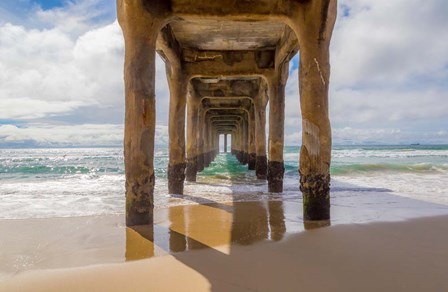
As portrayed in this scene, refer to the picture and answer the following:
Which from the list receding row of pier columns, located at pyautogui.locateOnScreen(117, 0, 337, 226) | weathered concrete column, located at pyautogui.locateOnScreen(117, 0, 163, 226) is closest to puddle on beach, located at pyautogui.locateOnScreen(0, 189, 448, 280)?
weathered concrete column, located at pyautogui.locateOnScreen(117, 0, 163, 226)

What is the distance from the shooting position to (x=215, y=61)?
8.66 metres

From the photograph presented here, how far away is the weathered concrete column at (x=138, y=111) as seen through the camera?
4352 millimetres

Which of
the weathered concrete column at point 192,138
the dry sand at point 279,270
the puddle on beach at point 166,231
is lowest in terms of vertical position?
the puddle on beach at point 166,231

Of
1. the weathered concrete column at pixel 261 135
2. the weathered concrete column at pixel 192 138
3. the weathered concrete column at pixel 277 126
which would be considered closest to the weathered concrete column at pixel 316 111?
the weathered concrete column at pixel 277 126

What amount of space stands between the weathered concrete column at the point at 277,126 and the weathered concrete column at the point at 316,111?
352 cm

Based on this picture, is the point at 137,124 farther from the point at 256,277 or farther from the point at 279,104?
the point at 279,104

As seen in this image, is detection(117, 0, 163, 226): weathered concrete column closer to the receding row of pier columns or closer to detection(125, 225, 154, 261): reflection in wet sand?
the receding row of pier columns

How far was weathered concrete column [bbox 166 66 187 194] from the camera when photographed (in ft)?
26.7

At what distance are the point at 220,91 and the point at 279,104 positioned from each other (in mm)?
5118

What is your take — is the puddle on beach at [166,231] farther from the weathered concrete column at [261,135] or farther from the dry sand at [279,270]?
the weathered concrete column at [261,135]

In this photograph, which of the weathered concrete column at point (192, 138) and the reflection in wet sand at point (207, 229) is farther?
the weathered concrete column at point (192, 138)

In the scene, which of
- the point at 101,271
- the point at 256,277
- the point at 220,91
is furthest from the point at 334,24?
the point at 220,91

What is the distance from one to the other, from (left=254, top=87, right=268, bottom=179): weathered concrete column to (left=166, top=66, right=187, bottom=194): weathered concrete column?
4336mm

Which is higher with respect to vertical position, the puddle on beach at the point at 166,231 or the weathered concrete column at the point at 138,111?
the weathered concrete column at the point at 138,111
